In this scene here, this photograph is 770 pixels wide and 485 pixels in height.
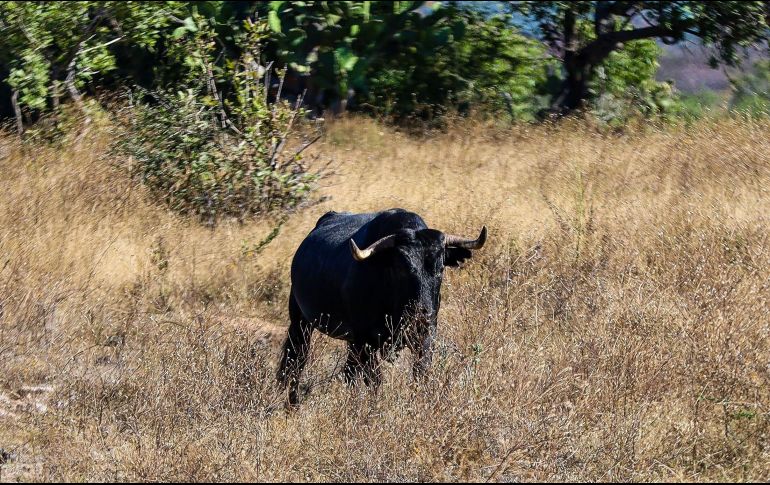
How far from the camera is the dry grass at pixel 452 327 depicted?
6.67 meters

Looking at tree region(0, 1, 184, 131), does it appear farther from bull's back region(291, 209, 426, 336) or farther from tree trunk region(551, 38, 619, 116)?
tree trunk region(551, 38, 619, 116)

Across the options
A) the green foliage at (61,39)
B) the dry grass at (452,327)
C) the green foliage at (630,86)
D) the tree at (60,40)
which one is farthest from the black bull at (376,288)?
the green foliage at (630,86)

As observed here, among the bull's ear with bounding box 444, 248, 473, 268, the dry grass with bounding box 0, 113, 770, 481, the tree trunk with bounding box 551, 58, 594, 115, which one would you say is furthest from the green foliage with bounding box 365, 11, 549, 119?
the bull's ear with bounding box 444, 248, 473, 268

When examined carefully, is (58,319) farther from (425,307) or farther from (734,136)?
(734,136)

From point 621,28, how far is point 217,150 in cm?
861

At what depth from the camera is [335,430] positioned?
697 centimetres

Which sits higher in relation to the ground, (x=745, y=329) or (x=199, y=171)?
(x=745, y=329)

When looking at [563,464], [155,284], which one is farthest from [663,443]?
[155,284]

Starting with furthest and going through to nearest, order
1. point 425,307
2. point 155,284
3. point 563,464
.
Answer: point 155,284 < point 425,307 < point 563,464

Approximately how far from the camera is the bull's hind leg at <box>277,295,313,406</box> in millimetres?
8398

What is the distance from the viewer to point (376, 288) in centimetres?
800

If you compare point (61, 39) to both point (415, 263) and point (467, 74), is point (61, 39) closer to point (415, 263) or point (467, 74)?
point (467, 74)

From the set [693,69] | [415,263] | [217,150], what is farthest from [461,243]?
[693,69]

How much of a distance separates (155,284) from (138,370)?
137 inches
